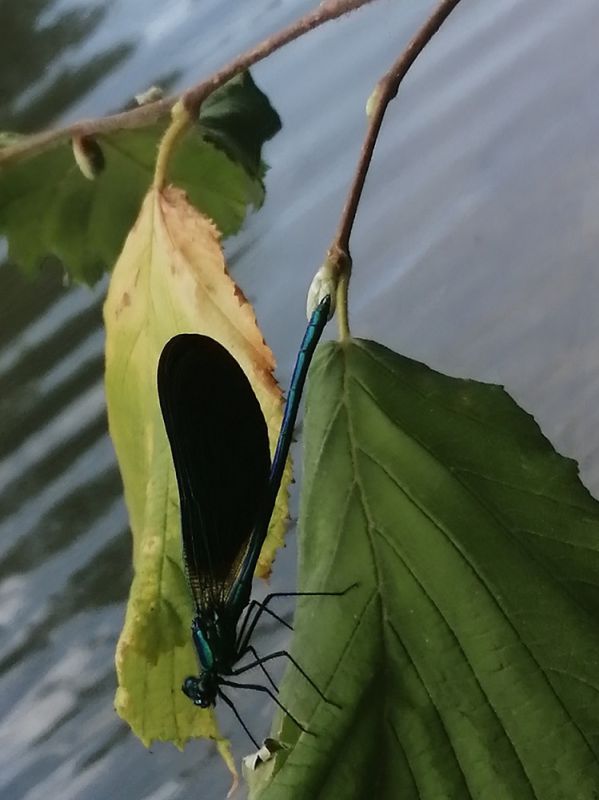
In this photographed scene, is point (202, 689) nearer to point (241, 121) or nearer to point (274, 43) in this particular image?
point (274, 43)

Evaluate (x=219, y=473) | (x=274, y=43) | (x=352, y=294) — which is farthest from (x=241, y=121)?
(x=352, y=294)

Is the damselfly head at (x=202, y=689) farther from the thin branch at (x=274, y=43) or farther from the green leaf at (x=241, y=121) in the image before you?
the green leaf at (x=241, y=121)

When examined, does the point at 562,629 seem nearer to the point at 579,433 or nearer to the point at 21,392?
the point at 579,433

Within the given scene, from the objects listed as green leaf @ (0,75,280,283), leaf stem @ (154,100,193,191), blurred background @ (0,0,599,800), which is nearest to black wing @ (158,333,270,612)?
leaf stem @ (154,100,193,191)

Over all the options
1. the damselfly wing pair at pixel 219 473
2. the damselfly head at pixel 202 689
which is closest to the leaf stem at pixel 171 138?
the damselfly wing pair at pixel 219 473

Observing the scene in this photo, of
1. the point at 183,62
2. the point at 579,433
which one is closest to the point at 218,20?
the point at 183,62
